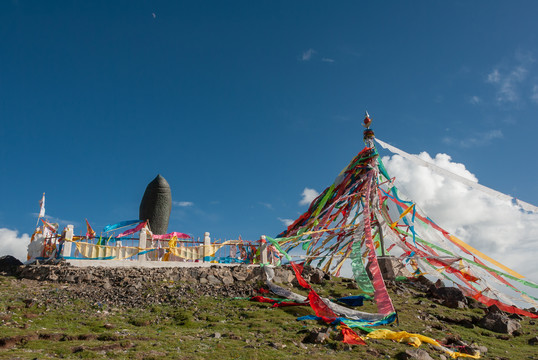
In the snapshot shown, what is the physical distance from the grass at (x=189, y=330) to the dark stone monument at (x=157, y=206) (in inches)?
414

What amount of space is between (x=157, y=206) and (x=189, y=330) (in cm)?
1655

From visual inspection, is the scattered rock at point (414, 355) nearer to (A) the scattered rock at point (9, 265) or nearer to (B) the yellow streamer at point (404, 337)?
(B) the yellow streamer at point (404, 337)

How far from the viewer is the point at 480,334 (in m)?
15.6

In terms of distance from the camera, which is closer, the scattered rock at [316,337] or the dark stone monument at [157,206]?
Result: the scattered rock at [316,337]

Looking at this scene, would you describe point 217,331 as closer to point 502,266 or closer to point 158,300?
point 158,300

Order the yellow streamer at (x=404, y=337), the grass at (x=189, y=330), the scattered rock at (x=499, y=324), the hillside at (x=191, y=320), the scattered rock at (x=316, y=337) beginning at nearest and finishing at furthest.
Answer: the grass at (x=189, y=330)
the hillside at (x=191, y=320)
the scattered rock at (x=316, y=337)
the yellow streamer at (x=404, y=337)
the scattered rock at (x=499, y=324)

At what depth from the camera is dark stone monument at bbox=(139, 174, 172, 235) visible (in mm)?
28328

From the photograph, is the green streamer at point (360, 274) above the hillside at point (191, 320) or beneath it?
above

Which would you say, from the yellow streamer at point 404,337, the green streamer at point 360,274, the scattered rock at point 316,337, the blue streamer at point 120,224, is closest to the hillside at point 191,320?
the scattered rock at point 316,337

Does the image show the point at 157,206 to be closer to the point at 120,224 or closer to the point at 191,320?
the point at 120,224

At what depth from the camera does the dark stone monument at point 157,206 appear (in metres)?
28.3

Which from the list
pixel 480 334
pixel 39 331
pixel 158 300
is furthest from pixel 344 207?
pixel 39 331

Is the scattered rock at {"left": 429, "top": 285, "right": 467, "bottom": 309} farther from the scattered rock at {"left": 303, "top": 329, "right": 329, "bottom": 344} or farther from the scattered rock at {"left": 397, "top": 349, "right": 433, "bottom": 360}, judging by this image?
the scattered rock at {"left": 303, "top": 329, "right": 329, "bottom": 344}

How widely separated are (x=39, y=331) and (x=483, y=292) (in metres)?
20.0
